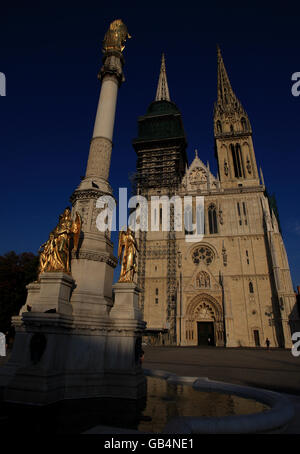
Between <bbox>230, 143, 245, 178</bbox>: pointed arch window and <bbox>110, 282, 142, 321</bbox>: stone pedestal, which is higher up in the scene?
<bbox>230, 143, 245, 178</bbox>: pointed arch window

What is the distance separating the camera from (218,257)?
3138 centimetres

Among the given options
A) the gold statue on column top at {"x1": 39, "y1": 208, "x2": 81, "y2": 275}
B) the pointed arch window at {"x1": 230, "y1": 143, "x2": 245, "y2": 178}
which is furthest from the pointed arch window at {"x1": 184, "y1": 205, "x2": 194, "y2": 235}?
the gold statue on column top at {"x1": 39, "y1": 208, "x2": 81, "y2": 275}

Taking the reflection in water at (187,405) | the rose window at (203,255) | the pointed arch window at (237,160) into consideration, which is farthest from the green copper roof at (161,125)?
the reflection in water at (187,405)

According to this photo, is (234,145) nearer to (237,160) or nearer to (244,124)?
(237,160)

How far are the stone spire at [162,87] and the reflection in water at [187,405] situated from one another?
159 feet

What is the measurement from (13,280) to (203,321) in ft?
64.9

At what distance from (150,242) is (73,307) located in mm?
27140

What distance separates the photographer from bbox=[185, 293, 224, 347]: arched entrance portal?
2873 cm

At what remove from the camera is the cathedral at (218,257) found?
28047 millimetres

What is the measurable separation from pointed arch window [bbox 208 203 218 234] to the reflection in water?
27.5 meters

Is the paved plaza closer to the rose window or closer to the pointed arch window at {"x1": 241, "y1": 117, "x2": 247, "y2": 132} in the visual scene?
the rose window

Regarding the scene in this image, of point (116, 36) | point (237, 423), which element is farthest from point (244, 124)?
point (237, 423)

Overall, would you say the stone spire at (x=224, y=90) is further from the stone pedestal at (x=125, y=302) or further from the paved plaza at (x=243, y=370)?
the stone pedestal at (x=125, y=302)
